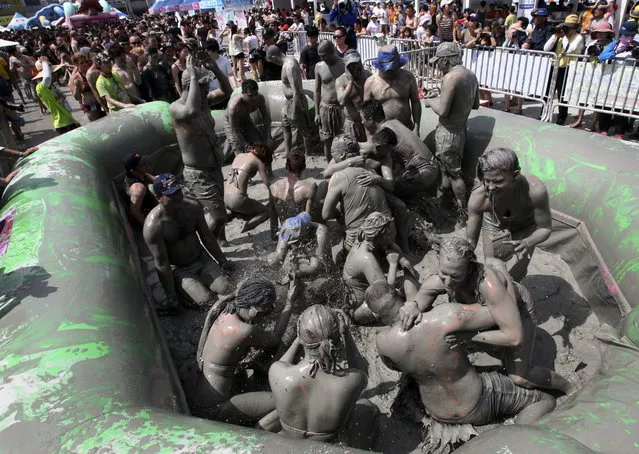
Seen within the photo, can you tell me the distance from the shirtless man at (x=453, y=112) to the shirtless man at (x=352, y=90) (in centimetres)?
118

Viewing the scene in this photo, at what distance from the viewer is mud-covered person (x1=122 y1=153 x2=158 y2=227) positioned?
5328 millimetres

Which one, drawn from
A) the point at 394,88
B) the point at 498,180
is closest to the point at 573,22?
the point at 394,88

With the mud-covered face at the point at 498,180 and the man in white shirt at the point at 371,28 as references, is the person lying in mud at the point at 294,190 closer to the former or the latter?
the mud-covered face at the point at 498,180

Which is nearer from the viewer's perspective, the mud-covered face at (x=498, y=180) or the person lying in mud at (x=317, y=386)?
the person lying in mud at (x=317, y=386)

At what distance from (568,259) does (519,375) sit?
2.11 metres

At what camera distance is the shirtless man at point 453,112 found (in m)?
4.97

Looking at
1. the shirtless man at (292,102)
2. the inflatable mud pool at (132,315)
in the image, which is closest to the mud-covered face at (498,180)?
the inflatable mud pool at (132,315)

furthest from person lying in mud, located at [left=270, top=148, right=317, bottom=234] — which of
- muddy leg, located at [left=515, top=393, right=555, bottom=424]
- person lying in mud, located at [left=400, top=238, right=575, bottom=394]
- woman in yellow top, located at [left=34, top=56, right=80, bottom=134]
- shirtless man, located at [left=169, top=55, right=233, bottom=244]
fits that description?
woman in yellow top, located at [left=34, top=56, right=80, bottom=134]

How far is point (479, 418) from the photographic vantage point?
9.32 ft

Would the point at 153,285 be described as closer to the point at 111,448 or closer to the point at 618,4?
the point at 111,448

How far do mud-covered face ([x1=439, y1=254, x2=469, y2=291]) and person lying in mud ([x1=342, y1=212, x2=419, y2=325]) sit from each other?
3.00ft

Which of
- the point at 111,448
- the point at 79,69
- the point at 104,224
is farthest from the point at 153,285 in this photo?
the point at 79,69

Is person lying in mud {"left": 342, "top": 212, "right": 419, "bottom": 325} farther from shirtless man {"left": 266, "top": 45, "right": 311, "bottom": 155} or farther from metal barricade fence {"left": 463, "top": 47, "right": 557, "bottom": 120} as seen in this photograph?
metal barricade fence {"left": 463, "top": 47, "right": 557, "bottom": 120}

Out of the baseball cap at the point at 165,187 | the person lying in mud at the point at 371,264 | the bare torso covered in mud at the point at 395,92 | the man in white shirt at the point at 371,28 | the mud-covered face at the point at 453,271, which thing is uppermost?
the man in white shirt at the point at 371,28
